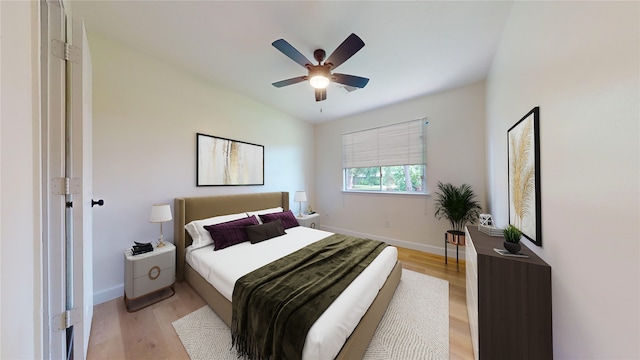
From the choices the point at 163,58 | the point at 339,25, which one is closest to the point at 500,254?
the point at 339,25

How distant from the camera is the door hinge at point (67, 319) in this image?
110 cm

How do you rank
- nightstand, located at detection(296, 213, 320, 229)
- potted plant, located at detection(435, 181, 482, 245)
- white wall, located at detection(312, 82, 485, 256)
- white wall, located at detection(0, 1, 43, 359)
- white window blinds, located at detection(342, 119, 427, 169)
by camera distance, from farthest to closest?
nightstand, located at detection(296, 213, 320, 229)
white window blinds, located at detection(342, 119, 427, 169)
white wall, located at detection(312, 82, 485, 256)
potted plant, located at detection(435, 181, 482, 245)
white wall, located at detection(0, 1, 43, 359)

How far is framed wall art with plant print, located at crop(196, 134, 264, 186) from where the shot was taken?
2.77 metres

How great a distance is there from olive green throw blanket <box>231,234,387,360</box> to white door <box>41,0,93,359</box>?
0.92m

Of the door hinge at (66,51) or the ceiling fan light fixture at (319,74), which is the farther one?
the ceiling fan light fixture at (319,74)

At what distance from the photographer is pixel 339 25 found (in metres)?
1.81

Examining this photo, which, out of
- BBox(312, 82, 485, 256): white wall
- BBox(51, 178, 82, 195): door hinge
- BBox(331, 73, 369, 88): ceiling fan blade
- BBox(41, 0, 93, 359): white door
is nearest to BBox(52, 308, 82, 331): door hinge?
BBox(41, 0, 93, 359): white door

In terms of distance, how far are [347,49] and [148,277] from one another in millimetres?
2933

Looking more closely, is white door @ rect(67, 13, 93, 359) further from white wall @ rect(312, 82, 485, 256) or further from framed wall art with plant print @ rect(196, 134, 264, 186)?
white wall @ rect(312, 82, 485, 256)

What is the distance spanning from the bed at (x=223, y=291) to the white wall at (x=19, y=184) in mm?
1118

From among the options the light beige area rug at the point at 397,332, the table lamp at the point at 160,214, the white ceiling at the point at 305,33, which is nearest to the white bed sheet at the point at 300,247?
the light beige area rug at the point at 397,332

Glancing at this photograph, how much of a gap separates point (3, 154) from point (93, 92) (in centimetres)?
207

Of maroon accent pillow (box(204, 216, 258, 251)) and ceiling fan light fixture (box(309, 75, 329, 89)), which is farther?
maroon accent pillow (box(204, 216, 258, 251))

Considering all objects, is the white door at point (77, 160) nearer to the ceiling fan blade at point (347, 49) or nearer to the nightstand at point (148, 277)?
the nightstand at point (148, 277)
